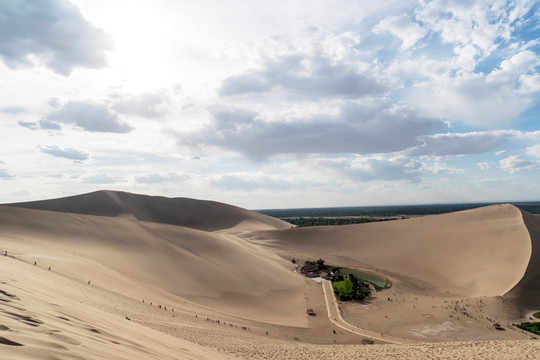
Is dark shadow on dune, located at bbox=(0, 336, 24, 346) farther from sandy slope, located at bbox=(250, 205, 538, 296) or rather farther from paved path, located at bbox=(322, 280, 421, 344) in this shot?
sandy slope, located at bbox=(250, 205, 538, 296)

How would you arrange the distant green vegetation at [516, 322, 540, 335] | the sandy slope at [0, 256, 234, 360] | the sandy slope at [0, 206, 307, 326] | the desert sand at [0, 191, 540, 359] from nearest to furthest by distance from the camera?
1. the sandy slope at [0, 256, 234, 360]
2. the desert sand at [0, 191, 540, 359]
3. the distant green vegetation at [516, 322, 540, 335]
4. the sandy slope at [0, 206, 307, 326]

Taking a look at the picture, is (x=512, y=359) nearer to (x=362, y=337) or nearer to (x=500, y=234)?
(x=362, y=337)

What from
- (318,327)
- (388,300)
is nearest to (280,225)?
(388,300)

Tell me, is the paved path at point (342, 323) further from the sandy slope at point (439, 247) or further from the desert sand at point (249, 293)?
the sandy slope at point (439, 247)

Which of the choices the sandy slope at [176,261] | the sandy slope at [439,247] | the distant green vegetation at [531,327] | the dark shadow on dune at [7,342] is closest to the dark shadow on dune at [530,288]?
the sandy slope at [439,247]

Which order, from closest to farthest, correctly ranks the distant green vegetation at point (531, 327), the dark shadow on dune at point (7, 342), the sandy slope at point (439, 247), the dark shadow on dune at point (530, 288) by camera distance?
the dark shadow on dune at point (7, 342)
the distant green vegetation at point (531, 327)
the dark shadow on dune at point (530, 288)
the sandy slope at point (439, 247)

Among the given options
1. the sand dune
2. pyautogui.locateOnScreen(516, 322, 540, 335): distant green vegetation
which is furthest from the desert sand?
the sand dune
